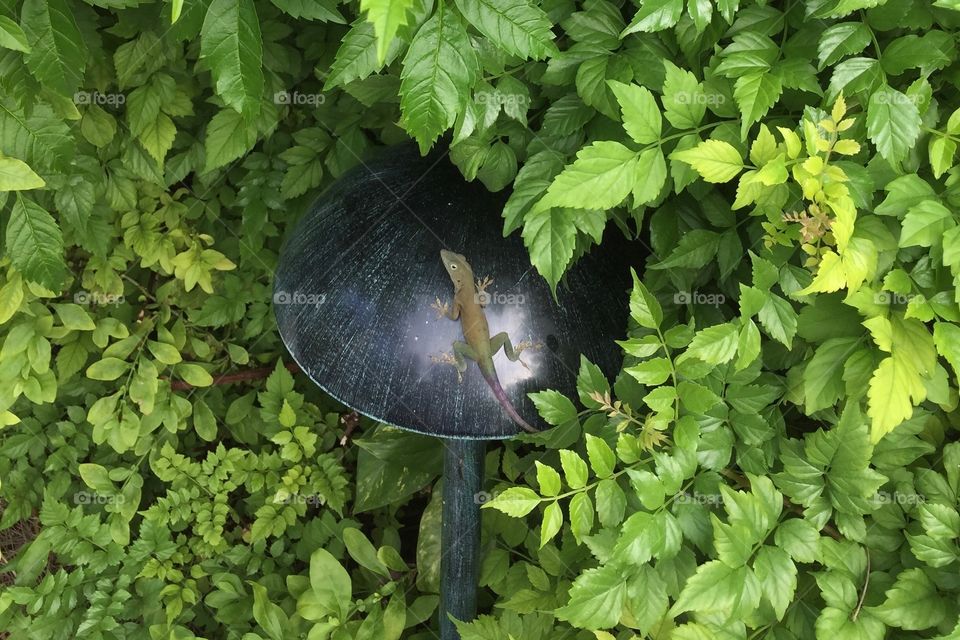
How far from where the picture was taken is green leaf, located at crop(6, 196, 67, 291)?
136 cm

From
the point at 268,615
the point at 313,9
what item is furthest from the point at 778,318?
the point at 268,615

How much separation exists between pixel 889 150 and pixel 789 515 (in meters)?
0.56

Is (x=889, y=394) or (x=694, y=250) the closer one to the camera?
(x=889, y=394)

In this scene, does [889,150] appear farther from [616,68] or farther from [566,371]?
[566,371]

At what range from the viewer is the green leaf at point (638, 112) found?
894mm

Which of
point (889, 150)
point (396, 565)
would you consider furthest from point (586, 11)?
point (396, 565)

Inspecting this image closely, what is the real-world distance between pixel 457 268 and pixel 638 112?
0.29 meters

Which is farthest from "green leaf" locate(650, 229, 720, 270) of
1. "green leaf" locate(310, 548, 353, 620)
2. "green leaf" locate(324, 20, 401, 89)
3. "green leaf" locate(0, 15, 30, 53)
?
"green leaf" locate(310, 548, 353, 620)

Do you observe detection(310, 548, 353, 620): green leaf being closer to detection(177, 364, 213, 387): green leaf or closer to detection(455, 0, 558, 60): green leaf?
detection(177, 364, 213, 387): green leaf

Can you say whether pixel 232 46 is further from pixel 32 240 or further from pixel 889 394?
pixel 889 394

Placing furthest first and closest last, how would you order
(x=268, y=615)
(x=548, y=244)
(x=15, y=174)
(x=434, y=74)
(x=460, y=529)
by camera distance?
(x=268, y=615) → (x=460, y=529) → (x=15, y=174) → (x=548, y=244) → (x=434, y=74)

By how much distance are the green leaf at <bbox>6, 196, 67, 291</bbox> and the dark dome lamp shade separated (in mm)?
553

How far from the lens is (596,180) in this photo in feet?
2.93

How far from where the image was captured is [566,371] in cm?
101
